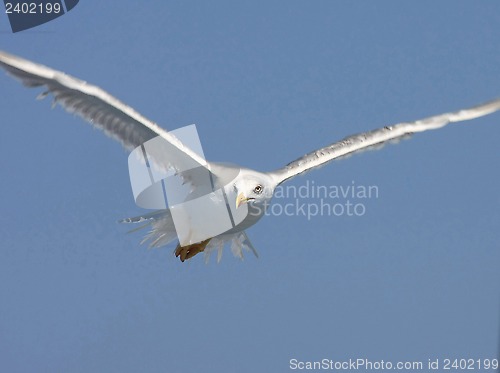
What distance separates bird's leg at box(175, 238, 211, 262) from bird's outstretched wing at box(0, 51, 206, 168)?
847 mm

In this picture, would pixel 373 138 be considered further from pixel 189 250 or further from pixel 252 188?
pixel 189 250

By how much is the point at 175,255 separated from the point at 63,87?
1800 millimetres

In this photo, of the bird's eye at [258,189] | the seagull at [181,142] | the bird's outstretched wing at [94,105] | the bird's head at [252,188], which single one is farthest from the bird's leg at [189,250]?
the bird's outstretched wing at [94,105]

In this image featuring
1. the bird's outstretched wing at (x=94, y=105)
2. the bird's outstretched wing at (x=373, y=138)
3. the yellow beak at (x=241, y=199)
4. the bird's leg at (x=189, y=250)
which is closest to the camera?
the bird's outstretched wing at (x=94, y=105)

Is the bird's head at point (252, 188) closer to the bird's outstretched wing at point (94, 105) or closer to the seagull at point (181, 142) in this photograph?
the seagull at point (181, 142)

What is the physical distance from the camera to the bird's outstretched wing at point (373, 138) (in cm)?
885

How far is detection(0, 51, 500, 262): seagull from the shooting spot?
778 centimetres

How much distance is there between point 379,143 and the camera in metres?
9.27

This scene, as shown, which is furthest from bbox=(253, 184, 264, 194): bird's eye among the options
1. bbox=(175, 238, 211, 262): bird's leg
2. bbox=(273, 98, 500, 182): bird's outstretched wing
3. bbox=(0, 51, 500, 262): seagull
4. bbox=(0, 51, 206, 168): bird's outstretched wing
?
bbox=(175, 238, 211, 262): bird's leg

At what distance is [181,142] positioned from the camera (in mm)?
8273

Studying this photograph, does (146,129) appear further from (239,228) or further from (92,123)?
(239,228)

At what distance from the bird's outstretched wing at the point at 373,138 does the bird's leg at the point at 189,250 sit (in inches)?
32.1

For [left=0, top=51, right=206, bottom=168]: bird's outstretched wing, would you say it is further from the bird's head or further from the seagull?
the bird's head

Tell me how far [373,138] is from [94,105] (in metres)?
2.25
